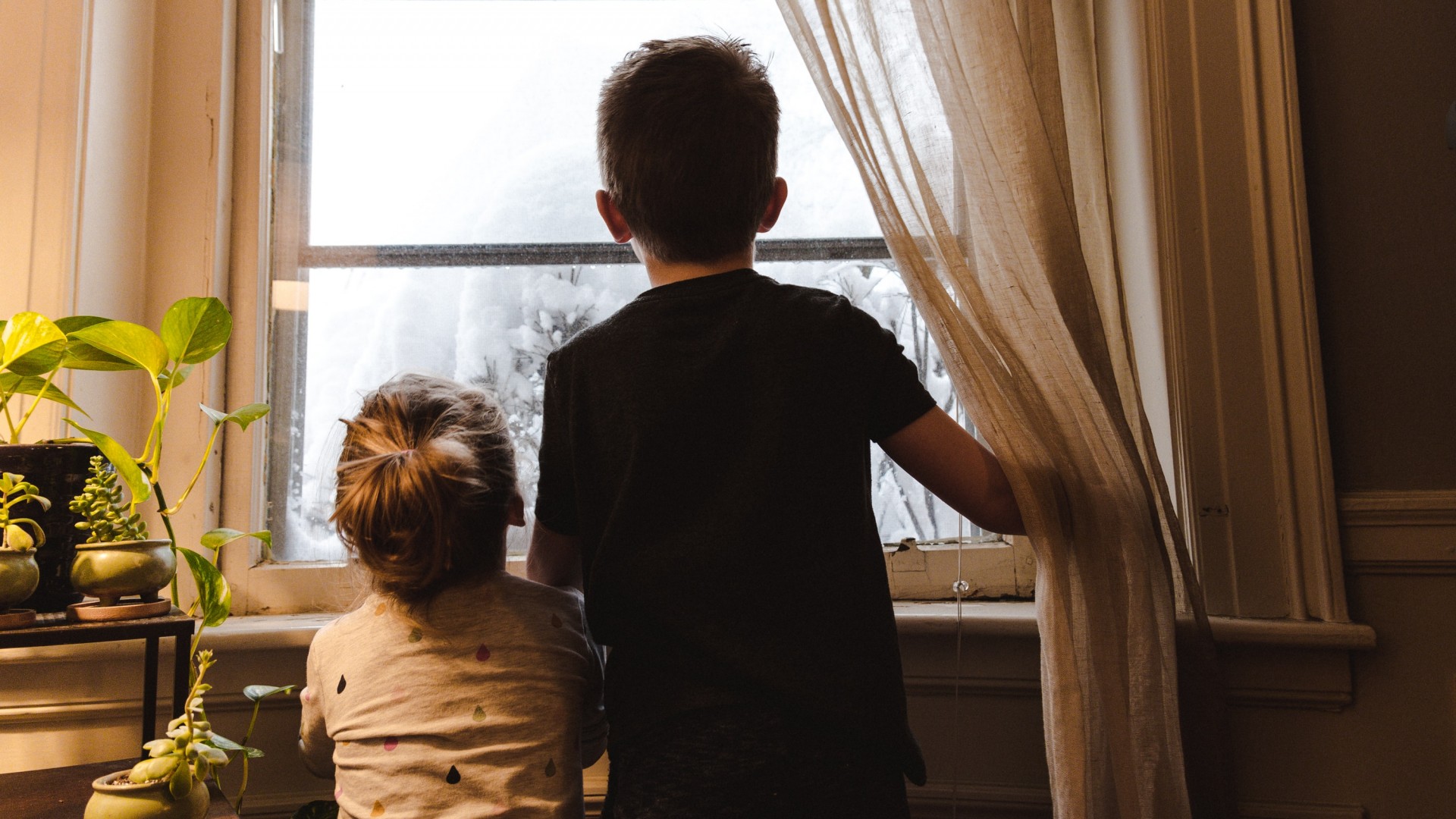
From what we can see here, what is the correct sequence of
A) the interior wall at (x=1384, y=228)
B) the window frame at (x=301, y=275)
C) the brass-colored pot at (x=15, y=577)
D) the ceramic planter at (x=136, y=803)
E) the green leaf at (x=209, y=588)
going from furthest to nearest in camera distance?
the window frame at (x=301, y=275) < the interior wall at (x=1384, y=228) < the green leaf at (x=209, y=588) < the brass-colored pot at (x=15, y=577) < the ceramic planter at (x=136, y=803)

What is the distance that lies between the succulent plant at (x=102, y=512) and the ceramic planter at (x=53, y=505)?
0.03m

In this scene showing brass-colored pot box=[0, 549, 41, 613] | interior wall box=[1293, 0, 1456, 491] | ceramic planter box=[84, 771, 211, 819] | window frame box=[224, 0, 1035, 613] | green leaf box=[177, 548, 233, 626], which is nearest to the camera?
ceramic planter box=[84, 771, 211, 819]

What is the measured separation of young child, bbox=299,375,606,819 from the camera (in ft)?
2.53

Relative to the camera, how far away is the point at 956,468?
33.0 inches

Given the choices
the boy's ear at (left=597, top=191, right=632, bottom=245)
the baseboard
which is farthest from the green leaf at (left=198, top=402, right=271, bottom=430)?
the baseboard

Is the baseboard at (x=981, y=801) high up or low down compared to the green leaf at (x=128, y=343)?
down

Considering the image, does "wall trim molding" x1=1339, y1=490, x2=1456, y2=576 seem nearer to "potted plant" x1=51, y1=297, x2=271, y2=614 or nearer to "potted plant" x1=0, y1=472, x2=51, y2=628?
"potted plant" x1=51, y1=297, x2=271, y2=614

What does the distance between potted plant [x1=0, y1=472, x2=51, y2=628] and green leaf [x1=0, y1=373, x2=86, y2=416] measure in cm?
9

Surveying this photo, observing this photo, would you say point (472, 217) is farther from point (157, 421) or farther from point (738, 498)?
point (738, 498)

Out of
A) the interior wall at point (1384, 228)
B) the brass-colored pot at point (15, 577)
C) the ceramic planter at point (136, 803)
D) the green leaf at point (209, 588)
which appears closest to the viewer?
the ceramic planter at point (136, 803)

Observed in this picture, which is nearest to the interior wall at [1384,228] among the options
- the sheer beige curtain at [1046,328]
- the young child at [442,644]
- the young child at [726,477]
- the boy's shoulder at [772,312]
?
the sheer beige curtain at [1046,328]

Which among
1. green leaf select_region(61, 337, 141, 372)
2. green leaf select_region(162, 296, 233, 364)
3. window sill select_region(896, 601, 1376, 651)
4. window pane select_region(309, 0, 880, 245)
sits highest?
window pane select_region(309, 0, 880, 245)

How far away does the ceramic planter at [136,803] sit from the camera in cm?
70

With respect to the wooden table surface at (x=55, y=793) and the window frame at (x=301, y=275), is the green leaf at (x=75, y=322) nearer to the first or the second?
the window frame at (x=301, y=275)
